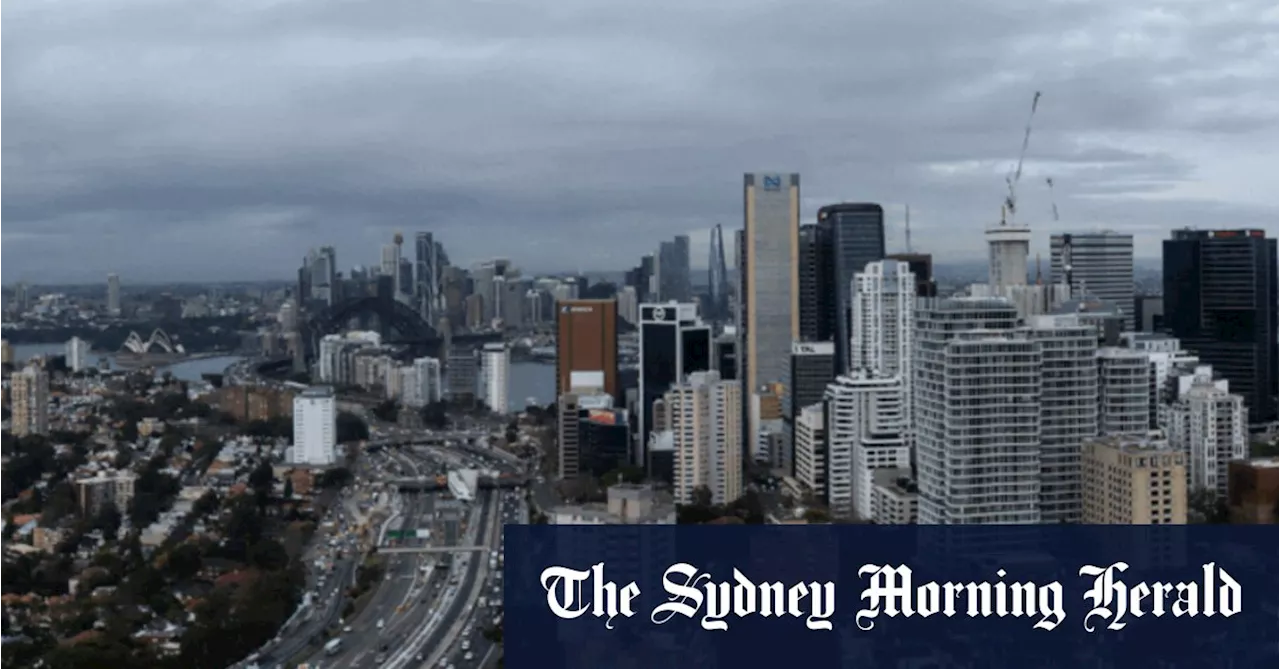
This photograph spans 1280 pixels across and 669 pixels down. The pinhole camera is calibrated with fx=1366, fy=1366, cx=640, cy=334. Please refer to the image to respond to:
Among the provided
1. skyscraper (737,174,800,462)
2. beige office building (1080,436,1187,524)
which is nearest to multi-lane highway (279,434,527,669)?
beige office building (1080,436,1187,524)

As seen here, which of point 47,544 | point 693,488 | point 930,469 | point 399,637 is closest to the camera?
point 399,637

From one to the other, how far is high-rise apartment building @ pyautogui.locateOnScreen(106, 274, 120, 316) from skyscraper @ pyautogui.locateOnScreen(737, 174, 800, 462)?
6.72 meters

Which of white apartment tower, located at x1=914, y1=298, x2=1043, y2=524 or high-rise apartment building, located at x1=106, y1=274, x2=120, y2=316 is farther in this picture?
high-rise apartment building, located at x1=106, y1=274, x2=120, y2=316

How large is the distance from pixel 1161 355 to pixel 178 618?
863cm

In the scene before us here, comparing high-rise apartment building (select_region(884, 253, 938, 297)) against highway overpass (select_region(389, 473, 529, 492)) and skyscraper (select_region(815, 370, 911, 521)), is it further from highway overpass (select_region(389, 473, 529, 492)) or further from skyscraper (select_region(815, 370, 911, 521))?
highway overpass (select_region(389, 473, 529, 492))

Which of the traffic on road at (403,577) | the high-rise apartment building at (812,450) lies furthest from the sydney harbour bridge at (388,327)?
the high-rise apartment building at (812,450)

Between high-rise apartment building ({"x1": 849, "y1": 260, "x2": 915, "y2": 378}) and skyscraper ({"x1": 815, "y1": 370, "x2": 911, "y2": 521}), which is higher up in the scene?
high-rise apartment building ({"x1": 849, "y1": 260, "x2": 915, "y2": 378})

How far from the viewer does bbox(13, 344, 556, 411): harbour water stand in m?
14.1

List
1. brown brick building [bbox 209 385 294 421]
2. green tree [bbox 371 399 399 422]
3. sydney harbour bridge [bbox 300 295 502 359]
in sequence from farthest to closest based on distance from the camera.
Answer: sydney harbour bridge [bbox 300 295 502 359] < green tree [bbox 371 399 399 422] < brown brick building [bbox 209 385 294 421]

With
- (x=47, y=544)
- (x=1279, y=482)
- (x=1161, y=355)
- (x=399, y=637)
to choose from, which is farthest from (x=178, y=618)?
(x=1161, y=355)

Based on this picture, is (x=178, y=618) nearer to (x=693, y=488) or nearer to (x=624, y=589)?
(x=693, y=488)

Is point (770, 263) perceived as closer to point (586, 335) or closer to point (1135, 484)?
point (586, 335)

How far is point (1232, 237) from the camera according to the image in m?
15.6

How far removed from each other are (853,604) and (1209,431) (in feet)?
25.8
